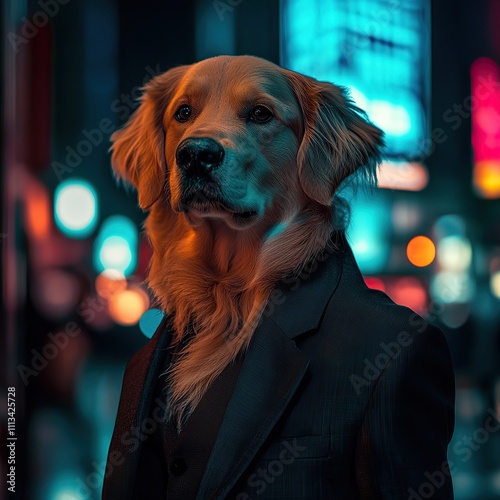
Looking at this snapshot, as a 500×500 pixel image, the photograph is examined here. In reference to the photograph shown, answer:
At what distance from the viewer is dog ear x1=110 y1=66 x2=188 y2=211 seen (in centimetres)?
188

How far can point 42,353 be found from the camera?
3947mm

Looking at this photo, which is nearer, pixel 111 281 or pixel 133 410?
pixel 133 410

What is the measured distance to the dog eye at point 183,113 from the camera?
70.9 inches

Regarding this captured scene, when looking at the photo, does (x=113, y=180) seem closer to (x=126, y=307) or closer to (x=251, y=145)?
(x=126, y=307)

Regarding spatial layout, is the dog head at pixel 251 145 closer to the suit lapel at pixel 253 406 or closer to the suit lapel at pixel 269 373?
the suit lapel at pixel 269 373

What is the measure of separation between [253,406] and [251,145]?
0.66m

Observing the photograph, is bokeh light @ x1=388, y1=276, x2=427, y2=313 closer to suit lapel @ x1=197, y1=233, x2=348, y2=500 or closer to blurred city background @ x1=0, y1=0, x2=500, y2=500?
blurred city background @ x1=0, y1=0, x2=500, y2=500

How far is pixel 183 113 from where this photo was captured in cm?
181

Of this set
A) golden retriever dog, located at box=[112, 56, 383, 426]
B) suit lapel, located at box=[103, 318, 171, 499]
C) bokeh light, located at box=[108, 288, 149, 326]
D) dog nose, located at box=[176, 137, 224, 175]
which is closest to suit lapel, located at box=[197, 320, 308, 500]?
golden retriever dog, located at box=[112, 56, 383, 426]

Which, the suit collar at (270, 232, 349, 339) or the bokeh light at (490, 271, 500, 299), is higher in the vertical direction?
the suit collar at (270, 232, 349, 339)

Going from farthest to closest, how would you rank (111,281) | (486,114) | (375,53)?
(486,114)
(375,53)
(111,281)

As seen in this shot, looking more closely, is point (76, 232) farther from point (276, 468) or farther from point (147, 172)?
point (276, 468)

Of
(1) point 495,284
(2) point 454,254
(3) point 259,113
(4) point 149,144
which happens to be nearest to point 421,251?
(2) point 454,254

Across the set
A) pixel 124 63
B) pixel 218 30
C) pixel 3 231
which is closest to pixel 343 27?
pixel 218 30
